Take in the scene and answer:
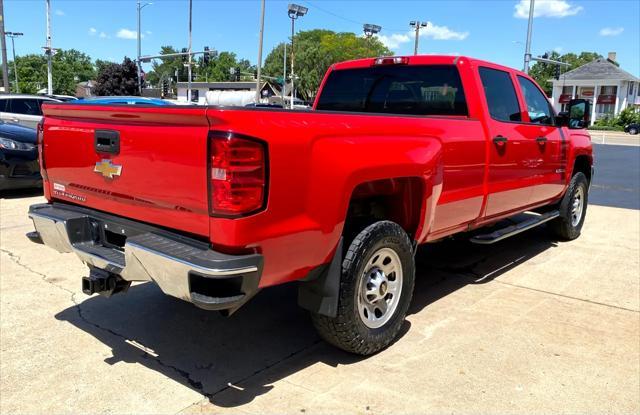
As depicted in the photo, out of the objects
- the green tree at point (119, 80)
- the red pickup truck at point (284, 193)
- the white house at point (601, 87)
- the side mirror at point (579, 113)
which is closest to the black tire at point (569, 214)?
the side mirror at point (579, 113)

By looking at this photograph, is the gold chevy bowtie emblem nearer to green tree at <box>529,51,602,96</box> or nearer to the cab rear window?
the cab rear window

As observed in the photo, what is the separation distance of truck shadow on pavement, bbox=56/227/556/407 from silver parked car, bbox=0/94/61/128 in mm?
8255

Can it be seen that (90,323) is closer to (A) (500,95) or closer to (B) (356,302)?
(B) (356,302)

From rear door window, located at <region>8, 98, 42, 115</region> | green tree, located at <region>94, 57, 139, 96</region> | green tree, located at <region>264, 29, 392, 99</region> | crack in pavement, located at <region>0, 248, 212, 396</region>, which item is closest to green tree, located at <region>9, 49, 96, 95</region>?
green tree, located at <region>94, 57, 139, 96</region>

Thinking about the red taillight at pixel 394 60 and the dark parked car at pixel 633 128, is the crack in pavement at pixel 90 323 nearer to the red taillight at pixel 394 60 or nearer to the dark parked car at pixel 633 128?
the red taillight at pixel 394 60

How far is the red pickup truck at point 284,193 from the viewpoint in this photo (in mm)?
2676

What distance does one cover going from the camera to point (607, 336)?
4078mm

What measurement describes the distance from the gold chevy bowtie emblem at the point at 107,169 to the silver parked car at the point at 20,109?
29.7 feet

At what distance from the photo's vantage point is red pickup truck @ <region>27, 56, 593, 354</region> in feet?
8.78

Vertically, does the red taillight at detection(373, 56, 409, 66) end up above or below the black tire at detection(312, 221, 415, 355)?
above

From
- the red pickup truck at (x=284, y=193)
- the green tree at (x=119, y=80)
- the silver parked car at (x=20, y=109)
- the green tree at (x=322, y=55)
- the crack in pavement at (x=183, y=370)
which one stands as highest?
the green tree at (x=322, y=55)

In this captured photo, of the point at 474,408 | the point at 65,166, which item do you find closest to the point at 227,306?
the point at 474,408

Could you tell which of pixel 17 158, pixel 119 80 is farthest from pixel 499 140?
pixel 119 80

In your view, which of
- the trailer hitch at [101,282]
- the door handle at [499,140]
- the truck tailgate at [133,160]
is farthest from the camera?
the door handle at [499,140]
